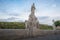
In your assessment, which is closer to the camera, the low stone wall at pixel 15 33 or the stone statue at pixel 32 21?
the low stone wall at pixel 15 33

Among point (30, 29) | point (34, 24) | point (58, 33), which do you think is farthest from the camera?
point (58, 33)

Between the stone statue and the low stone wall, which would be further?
the stone statue

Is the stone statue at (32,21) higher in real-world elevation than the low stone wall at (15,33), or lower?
higher

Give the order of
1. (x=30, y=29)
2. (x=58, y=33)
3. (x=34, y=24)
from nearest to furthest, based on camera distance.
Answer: (x=30, y=29), (x=34, y=24), (x=58, y=33)

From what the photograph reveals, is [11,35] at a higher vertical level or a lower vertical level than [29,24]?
lower

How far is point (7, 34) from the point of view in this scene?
684 cm

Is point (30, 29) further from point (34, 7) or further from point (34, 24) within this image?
point (34, 7)

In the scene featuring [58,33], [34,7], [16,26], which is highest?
[34,7]

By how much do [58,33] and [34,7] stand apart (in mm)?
4105

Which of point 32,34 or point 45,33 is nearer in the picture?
point 32,34

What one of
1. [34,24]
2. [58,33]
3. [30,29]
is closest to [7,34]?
[30,29]

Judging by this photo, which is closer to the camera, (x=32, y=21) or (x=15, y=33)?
(x=15, y=33)

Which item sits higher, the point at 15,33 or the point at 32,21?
the point at 32,21

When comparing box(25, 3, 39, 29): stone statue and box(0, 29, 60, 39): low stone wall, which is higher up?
box(25, 3, 39, 29): stone statue
